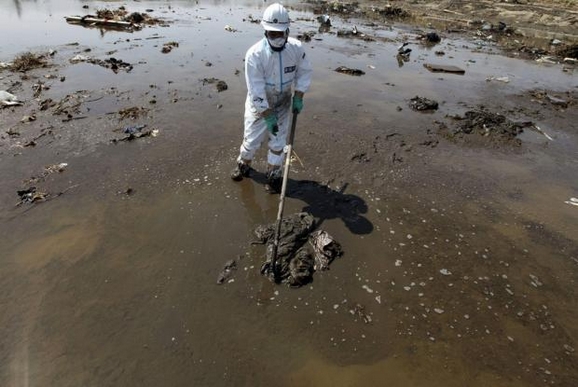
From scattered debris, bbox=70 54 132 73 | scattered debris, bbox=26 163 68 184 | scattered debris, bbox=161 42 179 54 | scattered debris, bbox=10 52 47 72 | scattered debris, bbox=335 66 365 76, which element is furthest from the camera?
scattered debris, bbox=161 42 179 54

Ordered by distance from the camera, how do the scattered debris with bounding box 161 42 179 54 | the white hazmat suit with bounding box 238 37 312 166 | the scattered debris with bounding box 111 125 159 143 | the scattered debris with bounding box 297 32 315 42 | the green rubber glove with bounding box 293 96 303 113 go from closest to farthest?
the white hazmat suit with bounding box 238 37 312 166, the green rubber glove with bounding box 293 96 303 113, the scattered debris with bounding box 111 125 159 143, the scattered debris with bounding box 161 42 179 54, the scattered debris with bounding box 297 32 315 42

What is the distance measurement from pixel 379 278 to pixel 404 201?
157 cm

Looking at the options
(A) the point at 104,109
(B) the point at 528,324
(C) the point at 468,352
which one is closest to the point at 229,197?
(C) the point at 468,352

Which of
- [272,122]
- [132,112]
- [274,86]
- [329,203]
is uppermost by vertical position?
[274,86]

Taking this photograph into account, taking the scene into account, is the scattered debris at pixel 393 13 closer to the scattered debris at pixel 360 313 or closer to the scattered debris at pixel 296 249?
the scattered debris at pixel 296 249

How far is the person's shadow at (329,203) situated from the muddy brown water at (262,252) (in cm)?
3

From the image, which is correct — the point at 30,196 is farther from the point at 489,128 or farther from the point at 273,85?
the point at 489,128

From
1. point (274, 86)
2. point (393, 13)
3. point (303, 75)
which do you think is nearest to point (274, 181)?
point (274, 86)

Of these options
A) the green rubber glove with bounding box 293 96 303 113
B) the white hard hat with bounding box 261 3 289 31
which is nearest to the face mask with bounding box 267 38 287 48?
the white hard hat with bounding box 261 3 289 31

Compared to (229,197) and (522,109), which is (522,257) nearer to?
(229,197)

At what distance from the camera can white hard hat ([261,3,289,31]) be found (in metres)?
3.76

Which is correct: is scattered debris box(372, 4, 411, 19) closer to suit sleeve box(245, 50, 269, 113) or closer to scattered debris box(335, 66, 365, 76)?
scattered debris box(335, 66, 365, 76)

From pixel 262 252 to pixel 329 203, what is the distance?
1294 mm

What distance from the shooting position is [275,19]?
3781 millimetres
